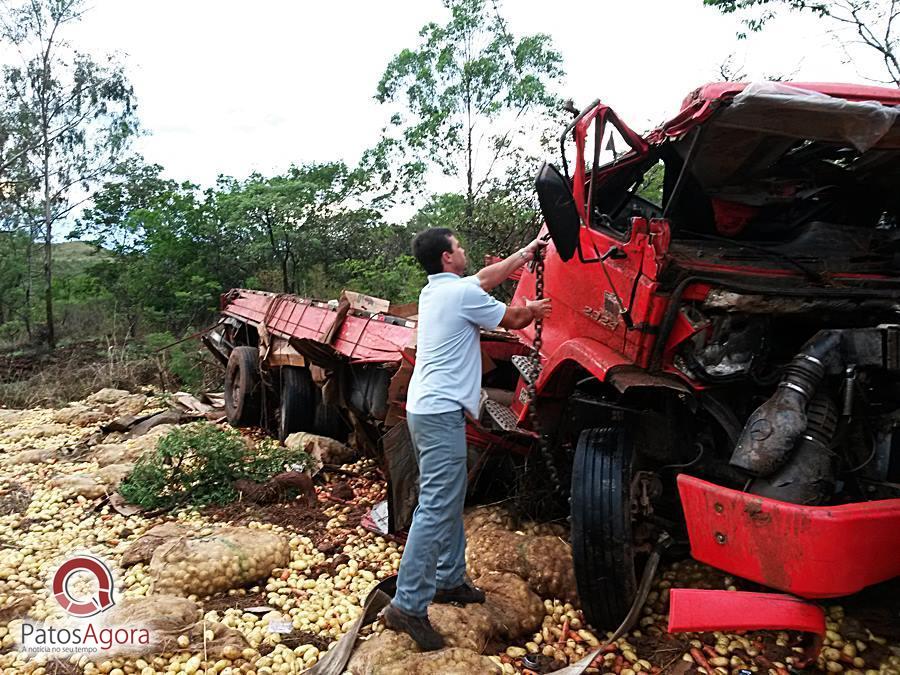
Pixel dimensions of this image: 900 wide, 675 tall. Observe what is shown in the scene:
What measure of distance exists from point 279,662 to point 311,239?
12.4m

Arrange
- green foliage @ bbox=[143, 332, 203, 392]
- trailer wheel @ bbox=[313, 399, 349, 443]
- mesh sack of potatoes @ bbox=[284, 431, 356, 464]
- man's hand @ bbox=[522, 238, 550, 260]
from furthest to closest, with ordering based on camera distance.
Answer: green foliage @ bbox=[143, 332, 203, 392]
trailer wheel @ bbox=[313, 399, 349, 443]
mesh sack of potatoes @ bbox=[284, 431, 356, 464]
man's hand @ bbox=[522, 238, 550, 260]

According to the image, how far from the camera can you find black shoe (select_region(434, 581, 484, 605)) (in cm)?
321

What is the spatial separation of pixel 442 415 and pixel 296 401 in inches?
170

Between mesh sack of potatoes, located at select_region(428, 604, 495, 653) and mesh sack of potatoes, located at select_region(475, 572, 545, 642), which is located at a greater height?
mesh sack of potatoes, located at select_region(428, 604, 495, 653)

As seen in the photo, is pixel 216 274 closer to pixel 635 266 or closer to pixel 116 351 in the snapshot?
pixel 116 351

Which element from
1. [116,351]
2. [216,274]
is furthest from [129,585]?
[216,274]

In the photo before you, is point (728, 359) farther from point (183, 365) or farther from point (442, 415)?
point (183, 365)

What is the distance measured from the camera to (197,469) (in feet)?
18.0

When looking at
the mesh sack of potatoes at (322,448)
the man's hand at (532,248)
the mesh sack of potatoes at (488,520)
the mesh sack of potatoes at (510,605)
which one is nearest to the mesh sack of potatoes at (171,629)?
the mesh sack of potatoes at (510,605)

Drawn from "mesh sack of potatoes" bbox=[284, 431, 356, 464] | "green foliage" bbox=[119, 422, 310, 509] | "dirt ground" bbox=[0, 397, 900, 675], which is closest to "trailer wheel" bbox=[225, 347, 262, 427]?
"mesh sack of potatoes" bbox=[284, 431, 356, 464]

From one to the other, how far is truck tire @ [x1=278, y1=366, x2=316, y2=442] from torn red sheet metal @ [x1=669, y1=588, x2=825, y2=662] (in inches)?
205

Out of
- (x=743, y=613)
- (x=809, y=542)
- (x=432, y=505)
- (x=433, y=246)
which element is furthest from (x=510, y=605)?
(x=433, y=246)

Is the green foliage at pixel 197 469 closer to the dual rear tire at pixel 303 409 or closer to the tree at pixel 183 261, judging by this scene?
the dual rear tire at pixel 303 409

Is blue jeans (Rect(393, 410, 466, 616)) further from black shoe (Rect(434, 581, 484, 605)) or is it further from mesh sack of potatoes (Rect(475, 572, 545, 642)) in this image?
mesh sack of potatoes (Rect(475, 572, 545, 642))
